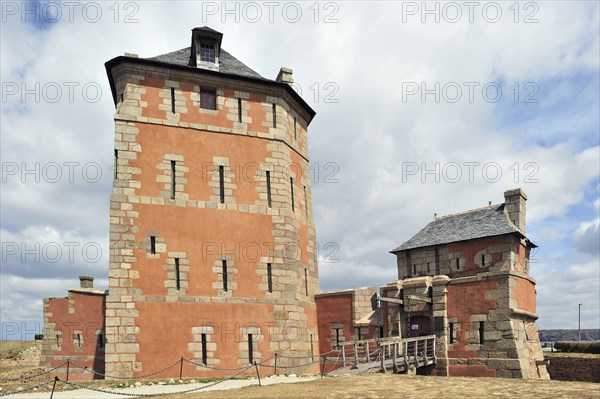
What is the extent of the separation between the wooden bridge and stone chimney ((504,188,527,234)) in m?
7.23

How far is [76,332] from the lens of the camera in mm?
19078

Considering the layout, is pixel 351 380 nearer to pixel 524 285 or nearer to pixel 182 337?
pixel 182 337

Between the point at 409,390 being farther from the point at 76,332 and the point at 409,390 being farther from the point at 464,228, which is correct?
the point at 464,228

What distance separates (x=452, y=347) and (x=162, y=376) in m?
12.4

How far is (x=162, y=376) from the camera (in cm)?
1752

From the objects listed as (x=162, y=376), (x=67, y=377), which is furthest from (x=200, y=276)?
(x=67, y=377)

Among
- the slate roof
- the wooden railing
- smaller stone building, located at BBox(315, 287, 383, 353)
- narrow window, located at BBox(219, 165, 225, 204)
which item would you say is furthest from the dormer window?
the wooden railing

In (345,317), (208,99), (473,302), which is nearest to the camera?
(208,99)

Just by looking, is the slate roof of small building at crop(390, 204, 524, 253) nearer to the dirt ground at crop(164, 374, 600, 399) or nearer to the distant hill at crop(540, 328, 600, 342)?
the dirt ground at crop(164, 374, 600, 399)

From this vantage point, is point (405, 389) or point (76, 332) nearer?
point (405, 389)

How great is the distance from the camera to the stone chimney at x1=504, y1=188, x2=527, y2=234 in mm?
23984

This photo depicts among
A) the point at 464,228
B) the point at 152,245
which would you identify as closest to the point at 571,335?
the point at 464,228

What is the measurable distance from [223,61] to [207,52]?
107 centimetres

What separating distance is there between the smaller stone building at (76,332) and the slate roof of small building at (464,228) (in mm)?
16095
